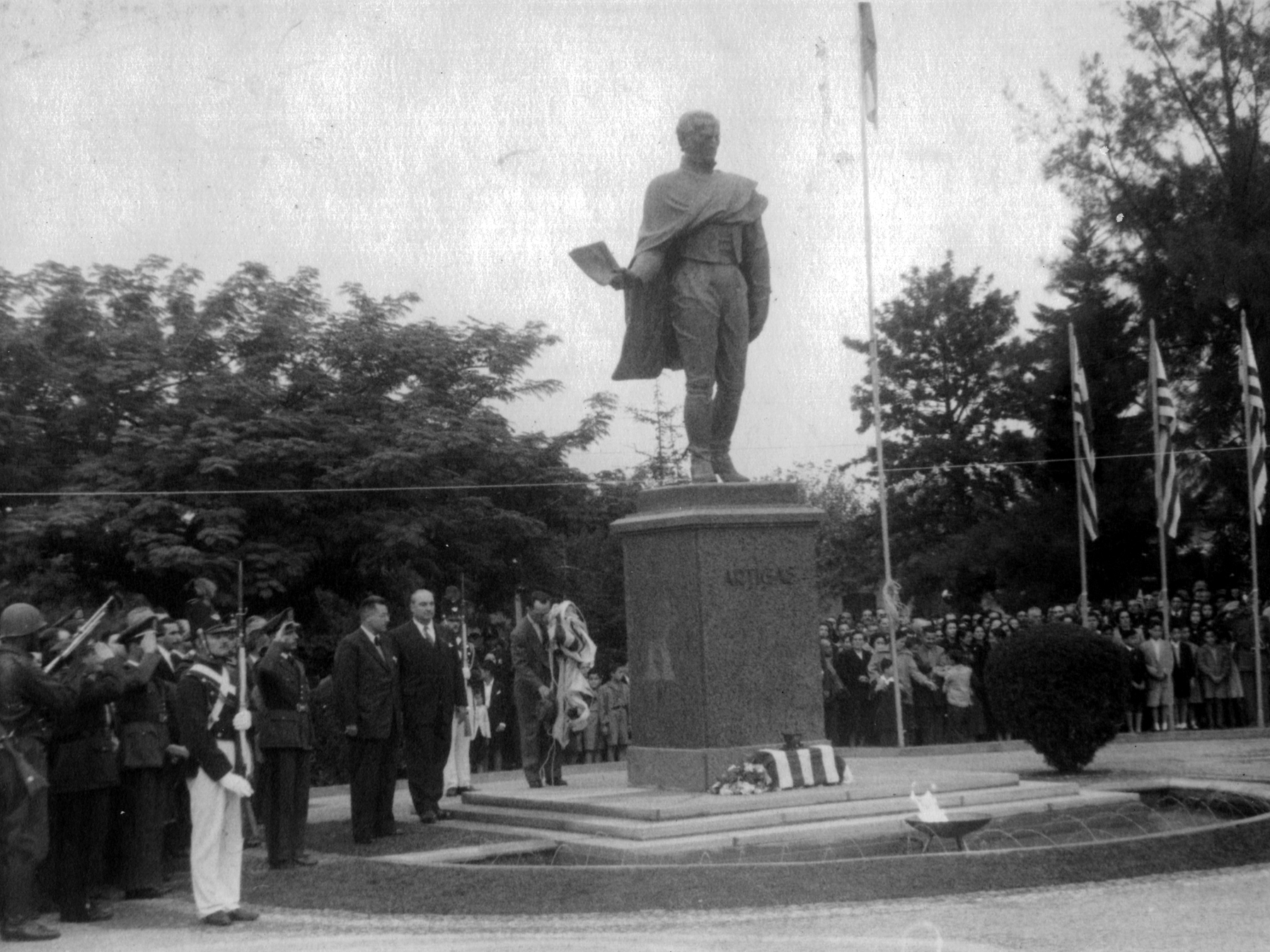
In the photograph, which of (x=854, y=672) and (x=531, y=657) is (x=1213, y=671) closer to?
(x=854, y=672)

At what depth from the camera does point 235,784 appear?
8.57m

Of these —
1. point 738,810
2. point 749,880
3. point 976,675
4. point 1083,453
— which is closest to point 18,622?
point 749,880

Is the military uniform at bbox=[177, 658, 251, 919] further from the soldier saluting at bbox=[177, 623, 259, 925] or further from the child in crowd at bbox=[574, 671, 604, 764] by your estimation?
the child in crowd at bbox=[574, 671, 604, 764]

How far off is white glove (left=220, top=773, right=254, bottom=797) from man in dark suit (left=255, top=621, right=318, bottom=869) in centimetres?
186

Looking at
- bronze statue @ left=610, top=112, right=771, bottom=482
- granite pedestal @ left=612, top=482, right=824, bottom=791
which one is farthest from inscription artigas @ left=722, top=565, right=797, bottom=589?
bronze statue @ left=610, top=112, right=771, bottom=482

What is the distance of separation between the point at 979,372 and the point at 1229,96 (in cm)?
1249

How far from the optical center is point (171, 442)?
2720 centimetres

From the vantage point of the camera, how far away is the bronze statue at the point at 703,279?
11945mm

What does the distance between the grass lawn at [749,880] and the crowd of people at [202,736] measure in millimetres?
856

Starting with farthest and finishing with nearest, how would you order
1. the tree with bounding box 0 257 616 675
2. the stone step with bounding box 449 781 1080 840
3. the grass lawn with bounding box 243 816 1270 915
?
the tree with bounding box 0 257 616 675 → the stone step with bounding box 449 781 1080 840 → the grass lawn with bounding box 243 816 1270 915

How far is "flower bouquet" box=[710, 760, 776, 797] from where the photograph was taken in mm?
10461

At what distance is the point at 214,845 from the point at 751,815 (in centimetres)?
323

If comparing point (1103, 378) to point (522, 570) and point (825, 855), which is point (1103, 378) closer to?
point (522, 570)

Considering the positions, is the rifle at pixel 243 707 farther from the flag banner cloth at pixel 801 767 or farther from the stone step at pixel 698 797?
the flag banner cloth at pixel 801 767
